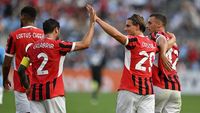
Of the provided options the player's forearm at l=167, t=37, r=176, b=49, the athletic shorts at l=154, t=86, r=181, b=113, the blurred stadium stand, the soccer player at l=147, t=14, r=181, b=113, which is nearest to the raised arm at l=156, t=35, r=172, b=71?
the player's forearm at l=167, t=37, r=176, b=49

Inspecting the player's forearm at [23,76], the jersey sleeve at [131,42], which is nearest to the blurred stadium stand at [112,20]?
the player's forearm at [23,76]

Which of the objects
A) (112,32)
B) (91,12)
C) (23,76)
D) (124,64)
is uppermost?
(91,12)

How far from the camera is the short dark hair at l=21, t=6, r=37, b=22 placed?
41.4 feet

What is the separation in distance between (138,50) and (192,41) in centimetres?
1965

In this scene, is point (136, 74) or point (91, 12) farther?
point (136, 74)

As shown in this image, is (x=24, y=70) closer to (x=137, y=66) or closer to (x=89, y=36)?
(x=89, y=36)

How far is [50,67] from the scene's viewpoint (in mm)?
10898

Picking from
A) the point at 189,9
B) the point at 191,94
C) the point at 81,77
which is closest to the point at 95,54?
the point at 81,77

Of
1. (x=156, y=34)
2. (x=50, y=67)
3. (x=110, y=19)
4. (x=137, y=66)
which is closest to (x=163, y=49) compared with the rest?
(x=156, y=34)

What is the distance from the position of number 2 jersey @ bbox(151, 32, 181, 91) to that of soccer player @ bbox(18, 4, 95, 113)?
1982 mm

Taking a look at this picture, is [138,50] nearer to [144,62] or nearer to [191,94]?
[144,62]

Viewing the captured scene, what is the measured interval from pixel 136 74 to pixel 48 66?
1547 mm

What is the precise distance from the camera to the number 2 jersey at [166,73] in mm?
12336

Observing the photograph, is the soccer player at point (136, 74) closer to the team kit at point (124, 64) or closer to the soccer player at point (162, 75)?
the team kit at point (124, 64)
